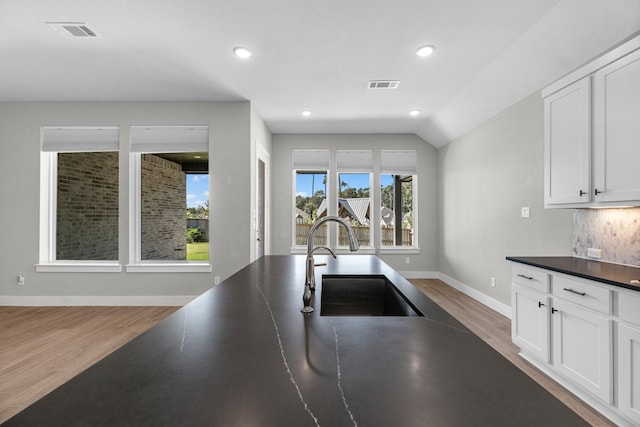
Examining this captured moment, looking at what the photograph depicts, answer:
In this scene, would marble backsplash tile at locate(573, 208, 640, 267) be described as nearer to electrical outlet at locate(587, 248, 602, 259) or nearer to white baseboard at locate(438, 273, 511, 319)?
electrical outlet at locate(587, 248, 602, 259)

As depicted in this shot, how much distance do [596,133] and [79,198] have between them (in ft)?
18.9

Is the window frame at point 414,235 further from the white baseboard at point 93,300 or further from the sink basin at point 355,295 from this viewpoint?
the sink basin at point 355,295

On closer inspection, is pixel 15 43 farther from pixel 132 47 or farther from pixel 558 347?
pixel 558 347

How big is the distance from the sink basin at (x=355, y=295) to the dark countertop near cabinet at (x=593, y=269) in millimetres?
1252

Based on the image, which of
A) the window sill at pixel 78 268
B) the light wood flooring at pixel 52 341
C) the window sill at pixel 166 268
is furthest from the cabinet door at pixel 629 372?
the window sill at pixel 78 268

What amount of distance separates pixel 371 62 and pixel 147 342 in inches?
119

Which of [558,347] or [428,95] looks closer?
[558,347]

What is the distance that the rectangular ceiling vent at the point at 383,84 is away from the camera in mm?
3453

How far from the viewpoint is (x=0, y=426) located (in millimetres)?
495

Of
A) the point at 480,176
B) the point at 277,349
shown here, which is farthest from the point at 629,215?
the point at 277,349

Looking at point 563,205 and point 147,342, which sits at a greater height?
point 563,205

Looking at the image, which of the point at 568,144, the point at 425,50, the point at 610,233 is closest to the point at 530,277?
the point at 610,233

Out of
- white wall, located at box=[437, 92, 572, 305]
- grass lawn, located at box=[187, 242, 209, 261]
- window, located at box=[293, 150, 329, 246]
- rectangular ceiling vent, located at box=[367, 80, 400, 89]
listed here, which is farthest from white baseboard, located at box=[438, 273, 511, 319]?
grass lawn, located at box=[187, 242, 209, 261]

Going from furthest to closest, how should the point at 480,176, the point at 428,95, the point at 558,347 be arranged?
the point at 480,176 → the point at 428,95 → the point at 558,347
